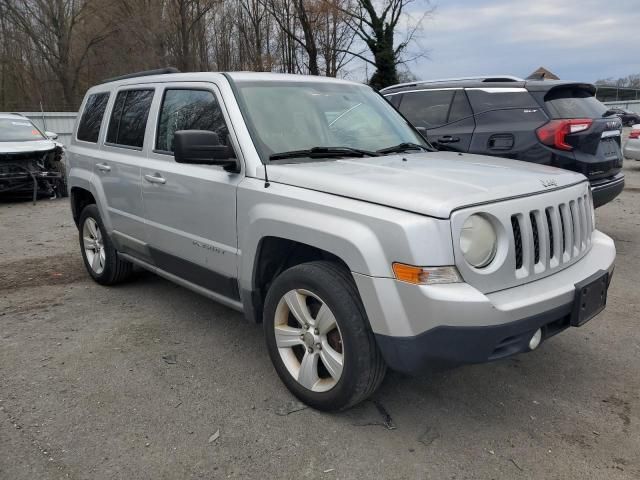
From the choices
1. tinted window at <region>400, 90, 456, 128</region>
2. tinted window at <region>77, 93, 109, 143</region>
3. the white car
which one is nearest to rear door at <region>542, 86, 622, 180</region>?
tinted window at <region>400, 90, 456, 128</region>

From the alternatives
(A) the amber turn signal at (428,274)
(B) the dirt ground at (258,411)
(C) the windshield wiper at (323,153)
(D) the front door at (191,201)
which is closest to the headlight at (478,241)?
(A) the amber turn signal at (428,274)

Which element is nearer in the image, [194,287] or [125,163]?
[194,287]

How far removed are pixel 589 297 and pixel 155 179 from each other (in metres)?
2.95

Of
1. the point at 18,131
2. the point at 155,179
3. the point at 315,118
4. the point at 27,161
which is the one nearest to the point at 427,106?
the point at 315,118

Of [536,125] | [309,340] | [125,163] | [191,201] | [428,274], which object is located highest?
[536,125]

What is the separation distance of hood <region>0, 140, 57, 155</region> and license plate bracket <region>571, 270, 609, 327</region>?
10.5m

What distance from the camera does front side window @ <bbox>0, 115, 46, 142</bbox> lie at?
10904 mm

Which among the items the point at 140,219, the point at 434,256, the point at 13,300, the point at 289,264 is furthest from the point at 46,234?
the point at 434,256

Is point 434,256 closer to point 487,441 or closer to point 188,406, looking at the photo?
point 487,441

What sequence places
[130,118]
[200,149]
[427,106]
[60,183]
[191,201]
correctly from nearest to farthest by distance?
[200,149]
[191,201]
[130,118]
[427,106]
[60,183]

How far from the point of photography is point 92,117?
17.1 ft

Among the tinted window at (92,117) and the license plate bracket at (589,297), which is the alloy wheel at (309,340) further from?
the tinted window at (92,117)

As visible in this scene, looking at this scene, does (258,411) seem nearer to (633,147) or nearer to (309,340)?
(309,340)

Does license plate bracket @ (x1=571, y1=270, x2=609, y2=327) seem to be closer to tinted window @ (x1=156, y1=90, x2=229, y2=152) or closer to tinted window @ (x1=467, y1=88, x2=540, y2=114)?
tinted window @ (x1=156, y1=90, x2=229, y2=152)
